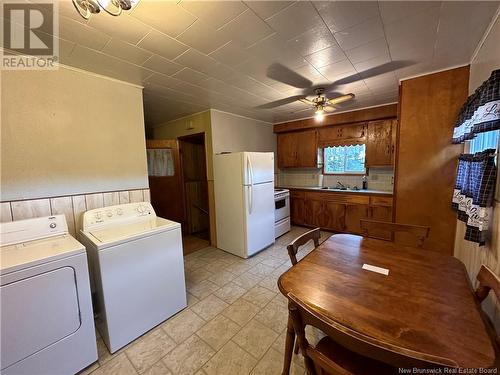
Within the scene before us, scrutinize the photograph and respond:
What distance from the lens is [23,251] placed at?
1417mm

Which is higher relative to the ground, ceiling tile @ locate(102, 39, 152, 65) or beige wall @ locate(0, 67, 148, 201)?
ceiling tile @ locate(102, 39, 152, 65)

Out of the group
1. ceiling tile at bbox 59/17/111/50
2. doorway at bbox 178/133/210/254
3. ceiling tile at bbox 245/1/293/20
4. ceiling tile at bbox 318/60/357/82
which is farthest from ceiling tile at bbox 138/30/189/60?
doorway at bbox 178/133/210/254

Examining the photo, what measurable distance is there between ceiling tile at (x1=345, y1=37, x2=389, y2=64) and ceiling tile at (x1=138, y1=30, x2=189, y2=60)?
1.44 metres

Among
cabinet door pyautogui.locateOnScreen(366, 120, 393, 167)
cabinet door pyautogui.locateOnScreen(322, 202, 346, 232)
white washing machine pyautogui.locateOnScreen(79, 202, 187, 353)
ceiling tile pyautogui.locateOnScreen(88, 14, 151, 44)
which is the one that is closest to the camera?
ceiling tile pyautogui.locateOnScreen(88, 14, 151, 44)

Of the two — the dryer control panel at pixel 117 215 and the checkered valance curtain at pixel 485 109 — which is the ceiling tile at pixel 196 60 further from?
the checkered valance curtain at pixel 485 109

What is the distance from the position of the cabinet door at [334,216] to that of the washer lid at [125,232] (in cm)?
313

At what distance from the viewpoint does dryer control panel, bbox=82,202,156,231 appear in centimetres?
192

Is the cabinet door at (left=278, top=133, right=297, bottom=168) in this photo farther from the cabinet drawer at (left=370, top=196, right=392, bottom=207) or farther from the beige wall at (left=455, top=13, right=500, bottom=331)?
the beige wall at (left=455, top=13, right=500, bottom=331)

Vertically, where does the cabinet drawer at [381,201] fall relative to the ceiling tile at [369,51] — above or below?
below

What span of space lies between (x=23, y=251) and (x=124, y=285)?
2.29 ft

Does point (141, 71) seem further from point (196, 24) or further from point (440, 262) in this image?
point (440, 262)

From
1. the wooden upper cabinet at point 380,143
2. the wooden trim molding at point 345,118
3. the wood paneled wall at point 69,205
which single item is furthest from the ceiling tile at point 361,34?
the wood paneled wall at point 69,205

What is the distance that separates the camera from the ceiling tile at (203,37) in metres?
1.44

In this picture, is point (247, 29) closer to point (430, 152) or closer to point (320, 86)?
point (320, 86)
